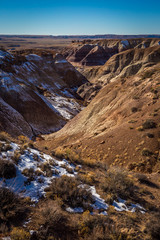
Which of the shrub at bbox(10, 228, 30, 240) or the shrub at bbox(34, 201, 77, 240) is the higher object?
the shrub at bbox(10, 228, 30, 240)

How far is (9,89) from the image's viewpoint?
31.1 metres

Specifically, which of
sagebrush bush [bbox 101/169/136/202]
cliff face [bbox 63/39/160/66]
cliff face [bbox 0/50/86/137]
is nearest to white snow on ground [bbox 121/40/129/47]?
cliff face [bbox 63/39/160/66]

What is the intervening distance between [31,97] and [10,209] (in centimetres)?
3080

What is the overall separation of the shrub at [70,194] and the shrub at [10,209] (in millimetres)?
1189

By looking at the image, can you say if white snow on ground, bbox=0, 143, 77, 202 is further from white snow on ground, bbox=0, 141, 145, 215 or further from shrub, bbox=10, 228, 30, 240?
shrub, bbox=10, 228, 30, 240

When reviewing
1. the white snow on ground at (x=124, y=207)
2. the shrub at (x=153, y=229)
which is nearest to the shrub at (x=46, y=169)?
the white snow on ground at (x=124, y=207)

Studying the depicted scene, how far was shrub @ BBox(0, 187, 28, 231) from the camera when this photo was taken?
4.27m

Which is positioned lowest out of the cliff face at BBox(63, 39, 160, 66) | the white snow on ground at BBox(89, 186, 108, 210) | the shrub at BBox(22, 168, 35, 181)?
the white snow on ground at BBox(89, 186, 108, 210)

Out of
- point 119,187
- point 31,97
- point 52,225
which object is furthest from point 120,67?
point 52,225

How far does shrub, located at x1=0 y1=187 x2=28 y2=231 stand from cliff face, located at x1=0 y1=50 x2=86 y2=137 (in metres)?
17.5

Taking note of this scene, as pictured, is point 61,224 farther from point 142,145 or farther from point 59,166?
point 142,145

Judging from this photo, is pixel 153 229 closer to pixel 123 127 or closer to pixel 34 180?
pixel 34 180

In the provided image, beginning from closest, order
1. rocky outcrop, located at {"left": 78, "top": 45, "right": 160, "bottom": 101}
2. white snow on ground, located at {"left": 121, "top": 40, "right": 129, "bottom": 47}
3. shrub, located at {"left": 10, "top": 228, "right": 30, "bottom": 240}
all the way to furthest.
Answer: shrub, located at {"left": 10, "top": 228, "right": 30, "bottom": 240}, rocky outcrop, located at {"left": 78, "top": 45, "right": 160, "bottom": 101}, white snow on ground, located at {"left": 121, "top": 40, "right": 129, "bottom": 47}

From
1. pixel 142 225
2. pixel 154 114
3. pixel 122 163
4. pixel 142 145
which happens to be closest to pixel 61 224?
pixel 142 225
